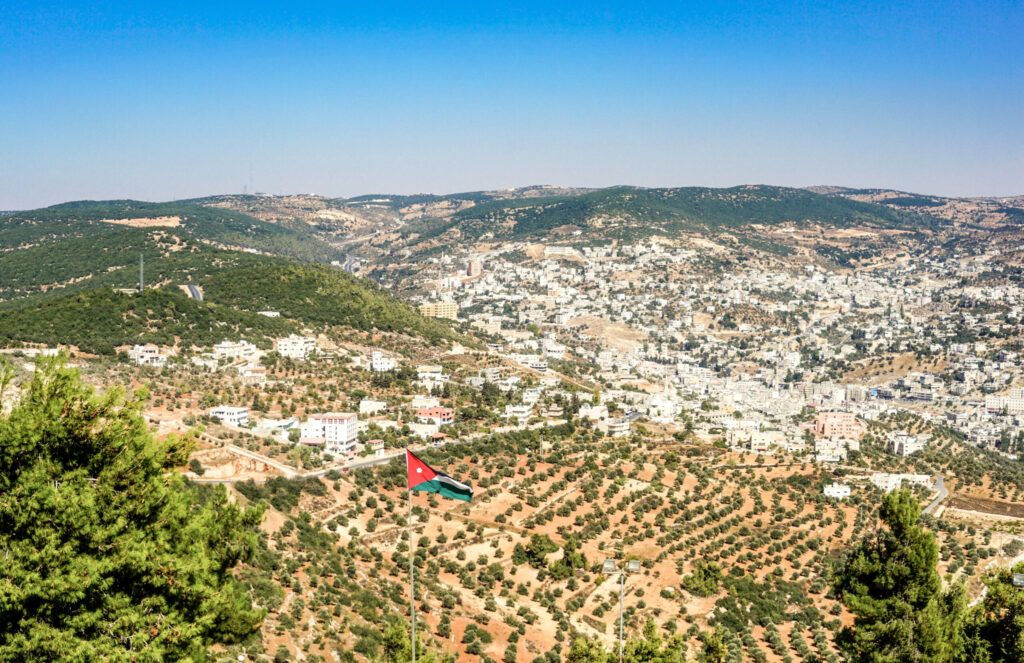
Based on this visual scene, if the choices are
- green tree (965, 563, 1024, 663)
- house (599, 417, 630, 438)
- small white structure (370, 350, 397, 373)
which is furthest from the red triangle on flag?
small white structure (370, 350, 397, 373)

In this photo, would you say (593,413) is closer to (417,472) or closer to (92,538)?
(417,472)

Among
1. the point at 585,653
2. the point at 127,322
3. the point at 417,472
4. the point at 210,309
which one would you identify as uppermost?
the point at 417,472

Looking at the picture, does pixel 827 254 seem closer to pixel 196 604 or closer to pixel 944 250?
pixel 944 250

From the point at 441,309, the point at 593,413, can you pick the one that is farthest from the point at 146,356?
the point at 441,309

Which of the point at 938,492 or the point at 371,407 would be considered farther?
the point at 938,492

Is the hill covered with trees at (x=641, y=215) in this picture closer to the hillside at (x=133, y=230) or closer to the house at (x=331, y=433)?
the hillside at (x=133, y=230)

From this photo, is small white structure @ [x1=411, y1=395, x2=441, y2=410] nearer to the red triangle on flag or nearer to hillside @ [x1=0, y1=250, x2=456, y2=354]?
hillside @ [x1=0, y1=250, x2=456, y2=354]

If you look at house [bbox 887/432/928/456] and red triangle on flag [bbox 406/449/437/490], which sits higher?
red triangle on flag [bbox 406/449/437/490]
